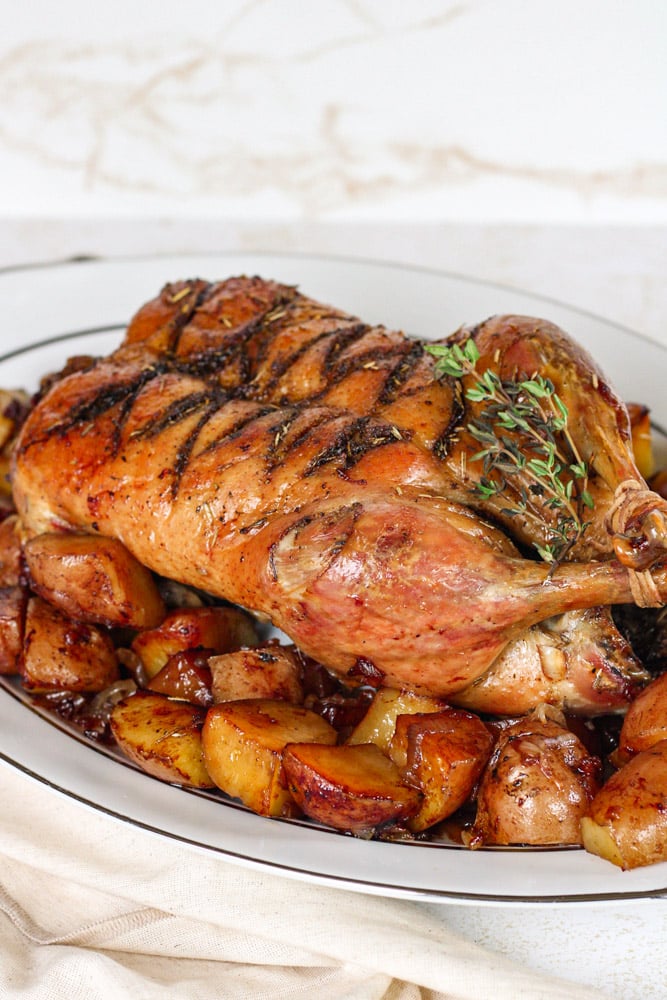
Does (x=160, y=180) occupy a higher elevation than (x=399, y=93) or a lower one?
lower

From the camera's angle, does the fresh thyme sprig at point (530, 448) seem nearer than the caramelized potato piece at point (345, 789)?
No

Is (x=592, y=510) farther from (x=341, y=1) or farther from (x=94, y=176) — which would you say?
(x=94, y=176)

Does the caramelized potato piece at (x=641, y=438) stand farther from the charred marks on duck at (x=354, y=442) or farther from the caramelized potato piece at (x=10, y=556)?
the caramelized potato piece at (x=10, y=556)

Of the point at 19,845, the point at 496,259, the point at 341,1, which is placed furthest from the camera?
the point at 341,1

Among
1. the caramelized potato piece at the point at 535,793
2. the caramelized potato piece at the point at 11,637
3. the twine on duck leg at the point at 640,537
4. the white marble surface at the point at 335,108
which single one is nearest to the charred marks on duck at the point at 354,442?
the twine on duck leg at the point at 640,537

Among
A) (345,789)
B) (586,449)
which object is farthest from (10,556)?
(586,449)

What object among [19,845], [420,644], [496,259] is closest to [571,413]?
[420,644]
